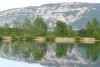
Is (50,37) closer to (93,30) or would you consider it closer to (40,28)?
(40,28)

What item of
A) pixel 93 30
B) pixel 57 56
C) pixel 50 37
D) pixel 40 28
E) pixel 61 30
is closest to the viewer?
pixel 57 56

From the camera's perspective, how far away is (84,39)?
80062 mm

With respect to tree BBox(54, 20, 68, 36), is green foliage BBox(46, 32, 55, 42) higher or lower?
higher

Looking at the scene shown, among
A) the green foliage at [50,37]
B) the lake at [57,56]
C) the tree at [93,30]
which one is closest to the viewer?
the lake at [57,56]

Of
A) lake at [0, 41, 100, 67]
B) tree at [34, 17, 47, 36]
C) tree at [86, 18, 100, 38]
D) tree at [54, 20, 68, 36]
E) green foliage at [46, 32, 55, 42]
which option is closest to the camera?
lake at [0, 41, 100, 67]

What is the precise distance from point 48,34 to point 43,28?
4.85 meters

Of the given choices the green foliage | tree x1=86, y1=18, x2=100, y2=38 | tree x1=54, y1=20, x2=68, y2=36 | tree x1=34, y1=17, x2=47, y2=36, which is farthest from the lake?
tree x1=34, y1=17, x2=47, y2=36

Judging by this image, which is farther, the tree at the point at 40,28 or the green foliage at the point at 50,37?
the tree at the point at 40,28

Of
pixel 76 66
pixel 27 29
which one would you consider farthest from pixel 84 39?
pixel 76 66

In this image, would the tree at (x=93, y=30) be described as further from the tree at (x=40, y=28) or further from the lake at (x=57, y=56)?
the lake at (x=57, y=56)

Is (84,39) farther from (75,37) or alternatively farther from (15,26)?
(15,26)

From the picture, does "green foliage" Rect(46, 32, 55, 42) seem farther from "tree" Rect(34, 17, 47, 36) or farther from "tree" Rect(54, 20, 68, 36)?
"tree" Rect(34, 17, 47, 36)

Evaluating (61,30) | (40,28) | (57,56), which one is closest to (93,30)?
(61,30)

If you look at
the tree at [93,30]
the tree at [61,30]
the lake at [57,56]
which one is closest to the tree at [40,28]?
the tree at [61,30]
